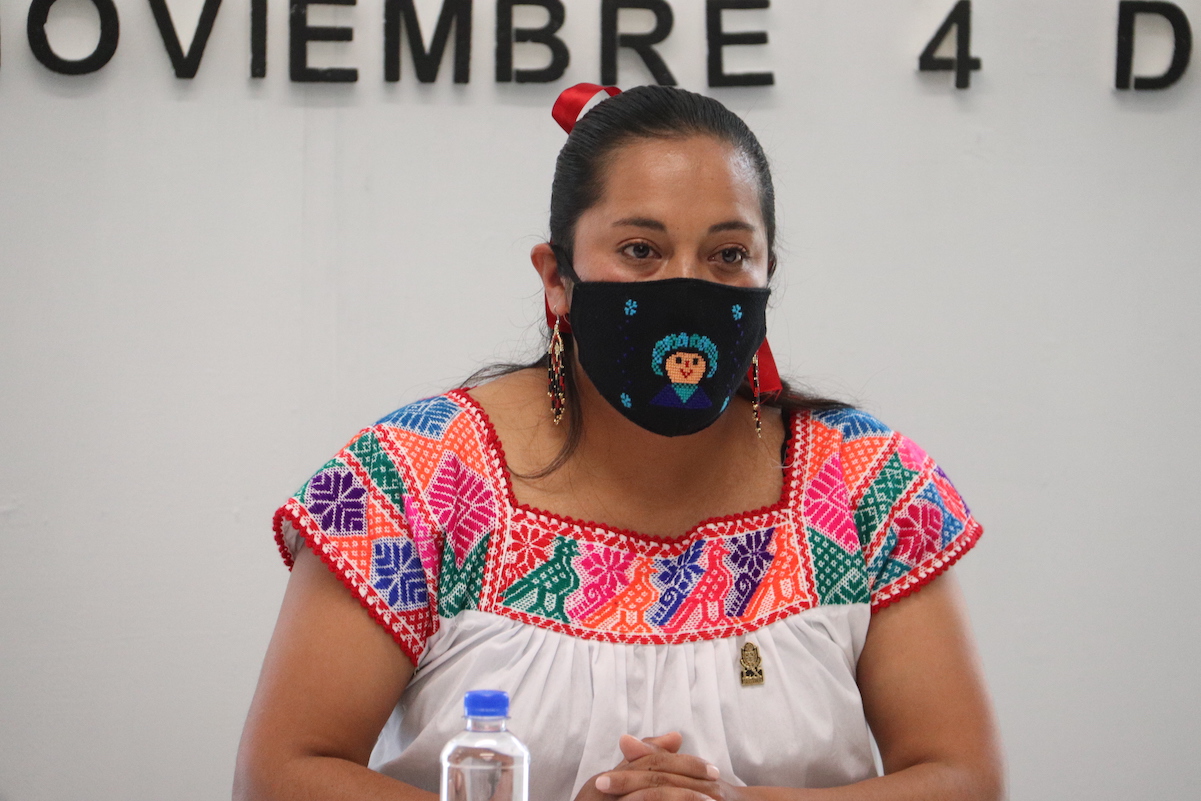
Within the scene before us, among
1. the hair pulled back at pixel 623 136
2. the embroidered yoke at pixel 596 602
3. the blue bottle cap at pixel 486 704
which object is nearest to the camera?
the blue bottle cap at pixel 486 704

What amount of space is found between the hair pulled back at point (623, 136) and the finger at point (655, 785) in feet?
1.93

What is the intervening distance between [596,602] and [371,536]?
260mm

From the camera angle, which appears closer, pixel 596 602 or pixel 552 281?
pixel 596 602

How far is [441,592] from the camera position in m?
1.28

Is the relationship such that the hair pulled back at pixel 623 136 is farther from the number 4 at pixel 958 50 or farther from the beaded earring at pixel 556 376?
the number 4 at pixel 958 50

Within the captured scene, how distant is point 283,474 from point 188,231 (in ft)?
1.70

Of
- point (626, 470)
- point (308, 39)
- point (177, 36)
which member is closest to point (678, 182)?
point (626, 470)

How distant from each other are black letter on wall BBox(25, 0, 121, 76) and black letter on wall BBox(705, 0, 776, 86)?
1.16 metres

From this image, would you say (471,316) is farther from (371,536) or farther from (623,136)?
(371,536)

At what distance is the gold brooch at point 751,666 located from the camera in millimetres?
1275

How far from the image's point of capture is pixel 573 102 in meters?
1.50

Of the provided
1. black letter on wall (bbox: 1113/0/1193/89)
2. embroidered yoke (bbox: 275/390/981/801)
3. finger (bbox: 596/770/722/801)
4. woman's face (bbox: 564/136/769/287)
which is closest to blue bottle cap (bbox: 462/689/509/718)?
finger (bbox: 596/770/722/801)

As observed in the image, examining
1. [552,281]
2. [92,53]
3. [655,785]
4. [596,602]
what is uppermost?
[92,53]

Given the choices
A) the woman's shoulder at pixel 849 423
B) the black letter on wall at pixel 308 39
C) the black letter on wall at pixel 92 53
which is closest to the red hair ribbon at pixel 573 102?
the woman's shoulder at pixel 849 423
